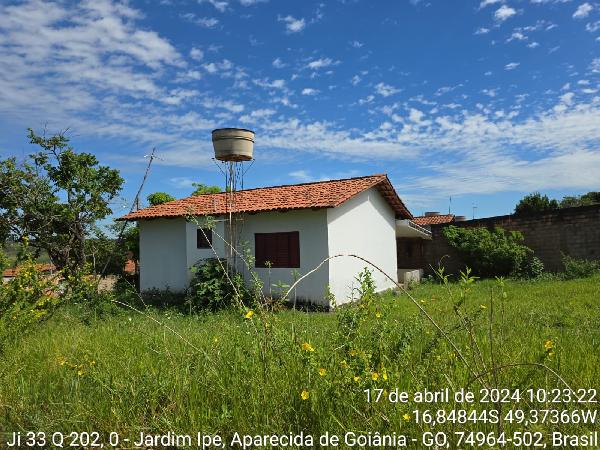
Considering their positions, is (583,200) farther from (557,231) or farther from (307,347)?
(307,347)

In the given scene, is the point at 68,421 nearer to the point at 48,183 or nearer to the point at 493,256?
the point at 48,183

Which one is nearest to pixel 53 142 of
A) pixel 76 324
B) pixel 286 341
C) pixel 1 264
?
pixel 1 264

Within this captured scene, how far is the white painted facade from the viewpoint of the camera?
13141mm

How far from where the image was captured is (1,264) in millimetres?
8477

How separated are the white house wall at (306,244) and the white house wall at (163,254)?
3.23 meters

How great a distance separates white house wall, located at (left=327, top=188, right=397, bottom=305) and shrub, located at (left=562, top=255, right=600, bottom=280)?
6.16 m

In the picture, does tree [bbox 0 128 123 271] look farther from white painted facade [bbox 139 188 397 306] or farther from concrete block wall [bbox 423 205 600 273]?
concrete block wall [bbox 423 205 600 273]

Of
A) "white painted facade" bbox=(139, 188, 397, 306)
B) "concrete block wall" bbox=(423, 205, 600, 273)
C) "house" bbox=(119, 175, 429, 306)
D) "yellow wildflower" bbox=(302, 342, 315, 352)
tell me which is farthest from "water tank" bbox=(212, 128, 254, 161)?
"yellow wildflower" bbox=(302, 342, 315, 352)

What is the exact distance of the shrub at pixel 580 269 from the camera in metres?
15.0

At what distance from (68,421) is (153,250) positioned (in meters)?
14.3

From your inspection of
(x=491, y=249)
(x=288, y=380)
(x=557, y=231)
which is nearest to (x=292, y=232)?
(x=491, y=249)

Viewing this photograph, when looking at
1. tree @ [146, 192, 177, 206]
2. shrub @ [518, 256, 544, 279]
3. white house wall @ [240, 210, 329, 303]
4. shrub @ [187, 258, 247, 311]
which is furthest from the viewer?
tree @ [146, 192, 177, 206]

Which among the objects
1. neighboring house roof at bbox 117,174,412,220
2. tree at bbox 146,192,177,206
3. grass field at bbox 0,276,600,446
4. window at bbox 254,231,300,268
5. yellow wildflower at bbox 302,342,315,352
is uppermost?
tree at bbox 146,192,177,206

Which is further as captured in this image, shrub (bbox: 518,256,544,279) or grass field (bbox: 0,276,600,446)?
shrub (bbox: 518,256,544,279)
